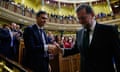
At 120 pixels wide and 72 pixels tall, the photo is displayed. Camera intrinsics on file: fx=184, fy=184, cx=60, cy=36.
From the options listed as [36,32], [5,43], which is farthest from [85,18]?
[5,43]

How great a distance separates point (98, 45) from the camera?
1.76 m

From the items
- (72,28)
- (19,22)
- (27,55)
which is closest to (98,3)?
(72,28)

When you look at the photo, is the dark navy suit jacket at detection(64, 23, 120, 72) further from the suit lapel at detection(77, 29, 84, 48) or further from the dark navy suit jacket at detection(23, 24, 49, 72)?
the dark navy suit jacket at detection(23, 24, 49, 72)

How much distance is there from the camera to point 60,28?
15.7 m

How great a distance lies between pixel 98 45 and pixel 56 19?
14019 millimetres

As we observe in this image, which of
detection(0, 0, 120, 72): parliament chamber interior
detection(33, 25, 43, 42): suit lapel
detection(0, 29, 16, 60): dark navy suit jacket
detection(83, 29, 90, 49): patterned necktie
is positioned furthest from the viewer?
detection(0, 0, 120, 72): parliament chamber interior

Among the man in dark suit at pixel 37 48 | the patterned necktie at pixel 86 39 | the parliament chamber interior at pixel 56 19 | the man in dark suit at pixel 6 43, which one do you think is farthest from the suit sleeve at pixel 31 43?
the man in dark suit at pixel 6 43

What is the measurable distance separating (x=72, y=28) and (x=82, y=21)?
1445 centimetres

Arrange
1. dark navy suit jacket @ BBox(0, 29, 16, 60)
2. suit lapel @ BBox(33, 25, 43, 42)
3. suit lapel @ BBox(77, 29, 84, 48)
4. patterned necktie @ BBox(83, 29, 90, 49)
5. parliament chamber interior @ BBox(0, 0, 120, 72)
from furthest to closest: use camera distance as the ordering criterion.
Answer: parliament chamber interior @ BBox(0, 0, 120, 72) < dark navy suit jacket @ BBox(0, 29, 16, 60) < suit lapel @ BBox(33, 25, 43, 42) < suit lapel @ BBox(77, 29, 84, 48) < patterned necktie @ BBox(83, 29, 90, 49)

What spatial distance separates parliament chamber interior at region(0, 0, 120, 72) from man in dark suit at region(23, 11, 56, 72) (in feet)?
0.96

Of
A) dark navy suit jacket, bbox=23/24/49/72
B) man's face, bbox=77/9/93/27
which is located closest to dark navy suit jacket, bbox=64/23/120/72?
man's face, bbox=77/9/93/27

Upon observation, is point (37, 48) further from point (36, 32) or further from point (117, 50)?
point (117, 50)

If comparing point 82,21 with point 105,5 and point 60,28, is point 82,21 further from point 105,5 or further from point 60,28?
point 105,5

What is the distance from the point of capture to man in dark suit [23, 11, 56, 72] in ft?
7.63
